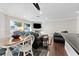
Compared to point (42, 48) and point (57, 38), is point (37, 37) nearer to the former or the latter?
point (42, 48)

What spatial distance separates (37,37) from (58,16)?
1.56 feet

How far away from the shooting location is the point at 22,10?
150cm

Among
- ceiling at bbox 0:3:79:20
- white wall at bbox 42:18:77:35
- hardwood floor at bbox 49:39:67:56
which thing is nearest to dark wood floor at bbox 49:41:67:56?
hardwood floor at bbox 49:39:67:56

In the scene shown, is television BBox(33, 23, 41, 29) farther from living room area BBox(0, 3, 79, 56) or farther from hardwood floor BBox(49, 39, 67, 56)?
hardwood floor BBox(49, 39, 67, 56)

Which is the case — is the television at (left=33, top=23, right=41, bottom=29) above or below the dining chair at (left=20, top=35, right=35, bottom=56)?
above

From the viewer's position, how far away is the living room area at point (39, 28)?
146 centimetres

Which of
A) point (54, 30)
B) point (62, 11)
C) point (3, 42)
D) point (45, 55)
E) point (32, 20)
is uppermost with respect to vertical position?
point (62, 11)

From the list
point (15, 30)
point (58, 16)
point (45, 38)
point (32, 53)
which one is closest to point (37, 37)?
point (45, 38)

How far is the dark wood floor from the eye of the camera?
1522mm

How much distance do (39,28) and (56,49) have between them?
1.38 feet

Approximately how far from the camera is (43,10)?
150 centimetres

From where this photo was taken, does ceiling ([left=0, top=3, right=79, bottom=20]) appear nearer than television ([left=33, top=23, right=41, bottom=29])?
Yes

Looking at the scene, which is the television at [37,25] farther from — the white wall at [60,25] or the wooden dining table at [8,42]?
the wooden dining table at [8,42]

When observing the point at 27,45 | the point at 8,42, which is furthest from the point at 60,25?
the point at 8,42
